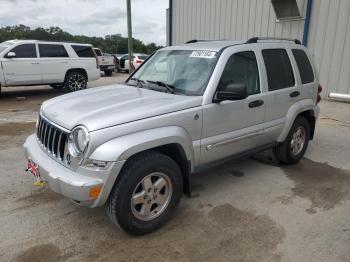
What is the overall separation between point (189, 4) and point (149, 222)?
12985 mm

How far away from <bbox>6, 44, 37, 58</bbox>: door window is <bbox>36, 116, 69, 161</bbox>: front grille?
840 centimetres

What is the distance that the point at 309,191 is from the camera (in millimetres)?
4117

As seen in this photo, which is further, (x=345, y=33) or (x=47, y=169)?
(x=345, y=33)

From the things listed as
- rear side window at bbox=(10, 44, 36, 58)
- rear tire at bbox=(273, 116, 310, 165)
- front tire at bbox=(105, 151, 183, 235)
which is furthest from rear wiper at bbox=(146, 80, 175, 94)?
rear side window at bbox=(10, 44, 36, 58)

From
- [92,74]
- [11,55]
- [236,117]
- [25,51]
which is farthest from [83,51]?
[236,117]

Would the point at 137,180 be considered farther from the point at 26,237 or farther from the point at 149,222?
the point at 26,237

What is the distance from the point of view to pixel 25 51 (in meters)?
10.8

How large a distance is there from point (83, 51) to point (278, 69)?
9.60 meters

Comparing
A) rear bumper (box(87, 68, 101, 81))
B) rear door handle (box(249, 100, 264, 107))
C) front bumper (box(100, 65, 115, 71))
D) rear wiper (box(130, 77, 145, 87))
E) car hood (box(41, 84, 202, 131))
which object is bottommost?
front bumper (box(100, 65, 115, 71))

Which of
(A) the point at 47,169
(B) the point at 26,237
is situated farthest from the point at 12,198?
(A) the point at 47,169

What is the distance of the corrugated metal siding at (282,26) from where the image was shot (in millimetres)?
10016

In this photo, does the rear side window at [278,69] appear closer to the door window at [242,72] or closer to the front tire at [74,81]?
the door window at [242,72]

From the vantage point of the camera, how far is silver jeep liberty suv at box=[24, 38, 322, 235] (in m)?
2.75

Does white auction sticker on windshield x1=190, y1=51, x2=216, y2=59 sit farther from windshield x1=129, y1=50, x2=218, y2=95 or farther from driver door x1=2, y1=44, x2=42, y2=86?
driver door x1=2, y1=44, x2=42, y2=86
